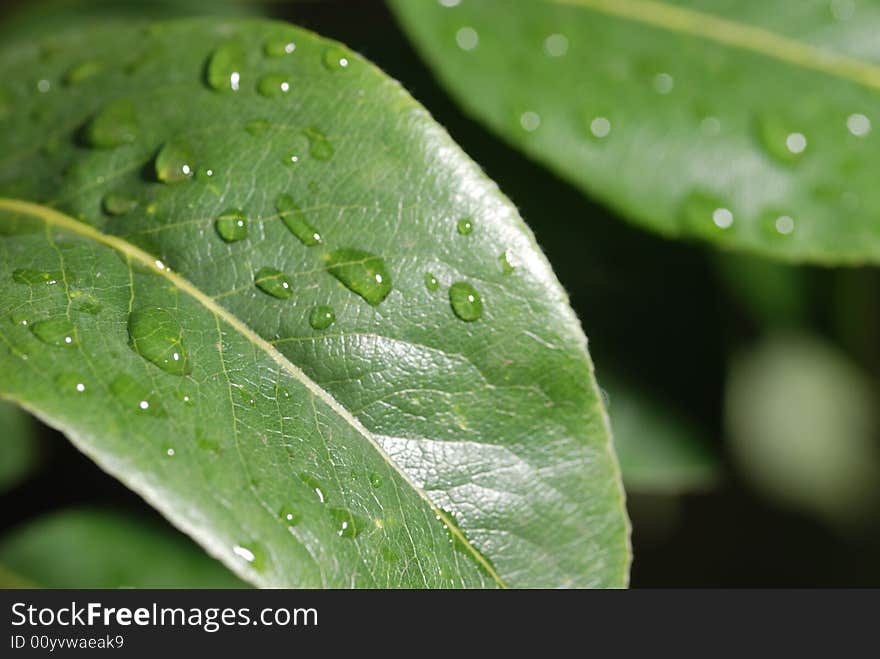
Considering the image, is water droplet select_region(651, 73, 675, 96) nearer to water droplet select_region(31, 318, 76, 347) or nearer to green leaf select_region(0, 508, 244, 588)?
water droplet select_region(31, 318, 76, 347)

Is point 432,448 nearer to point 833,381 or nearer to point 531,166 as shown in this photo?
point 531,166

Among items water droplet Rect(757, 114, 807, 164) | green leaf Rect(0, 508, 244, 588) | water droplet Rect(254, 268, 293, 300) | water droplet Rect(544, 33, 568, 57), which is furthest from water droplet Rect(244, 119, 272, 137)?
A: green leaf Rect(0, 508, 244, 588)

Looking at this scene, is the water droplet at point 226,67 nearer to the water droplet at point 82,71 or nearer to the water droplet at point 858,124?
the water droplet at point 82,71

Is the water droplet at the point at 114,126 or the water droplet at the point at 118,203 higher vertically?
the water droplet at the point at 114,126

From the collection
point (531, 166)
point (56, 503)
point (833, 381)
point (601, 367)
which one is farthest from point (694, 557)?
point (56, 503)

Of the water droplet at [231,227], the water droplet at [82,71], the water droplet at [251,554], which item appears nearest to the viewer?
the water droplet at [251,554]

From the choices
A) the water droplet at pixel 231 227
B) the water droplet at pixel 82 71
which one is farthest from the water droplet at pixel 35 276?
the water droplet at pixel 82 71

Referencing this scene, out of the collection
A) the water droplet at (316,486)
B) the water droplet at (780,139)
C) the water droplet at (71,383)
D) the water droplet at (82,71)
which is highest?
the water droplet at (82,71)
